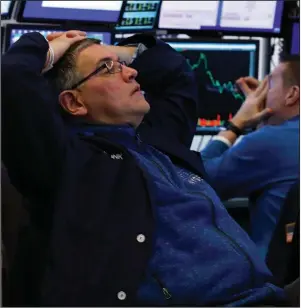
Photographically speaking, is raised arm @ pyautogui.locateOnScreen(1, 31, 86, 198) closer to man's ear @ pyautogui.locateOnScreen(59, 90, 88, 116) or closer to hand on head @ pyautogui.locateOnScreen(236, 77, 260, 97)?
man's ear @ pyautogui.locateOnScreen(59, 90, 88, 116)

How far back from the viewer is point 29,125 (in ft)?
3.95

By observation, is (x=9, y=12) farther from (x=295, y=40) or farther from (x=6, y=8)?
(x=295, y=40)

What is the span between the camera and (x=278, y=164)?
6.74 ft

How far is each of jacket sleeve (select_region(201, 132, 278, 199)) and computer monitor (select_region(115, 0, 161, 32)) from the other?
0.86 meters

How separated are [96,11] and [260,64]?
0.79 metres

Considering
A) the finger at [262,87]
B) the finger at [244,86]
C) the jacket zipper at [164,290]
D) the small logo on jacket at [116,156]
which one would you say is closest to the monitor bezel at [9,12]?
the finger at [244,86]

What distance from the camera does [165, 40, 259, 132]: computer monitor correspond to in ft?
9.21

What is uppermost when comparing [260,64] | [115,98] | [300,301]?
[115,98]

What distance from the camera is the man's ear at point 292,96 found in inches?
82.8

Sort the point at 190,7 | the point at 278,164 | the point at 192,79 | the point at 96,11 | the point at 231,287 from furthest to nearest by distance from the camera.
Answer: the point at 190,7 → the point at 96,11 → the point at 278,164 → the point at 192,79 → the point at 231,287

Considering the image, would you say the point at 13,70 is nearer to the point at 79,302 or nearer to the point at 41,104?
the point at 41,104

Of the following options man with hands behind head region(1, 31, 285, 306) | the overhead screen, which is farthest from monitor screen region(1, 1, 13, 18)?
man with hands behind head region(1, 31, 285, 306)

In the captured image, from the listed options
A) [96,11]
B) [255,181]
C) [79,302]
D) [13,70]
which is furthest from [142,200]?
[96,11]

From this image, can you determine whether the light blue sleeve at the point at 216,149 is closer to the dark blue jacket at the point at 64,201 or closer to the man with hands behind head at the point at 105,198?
the man with hands behind head at the point at 105,198
